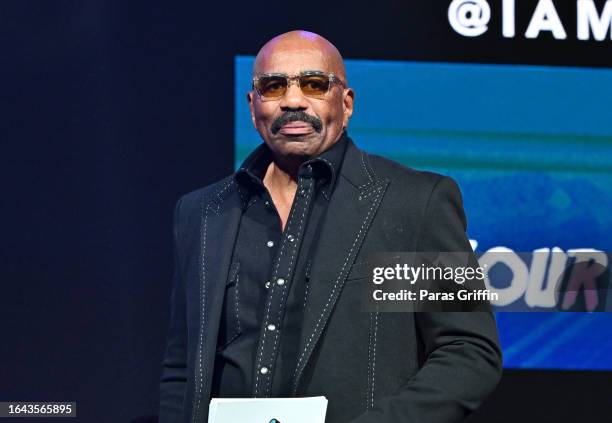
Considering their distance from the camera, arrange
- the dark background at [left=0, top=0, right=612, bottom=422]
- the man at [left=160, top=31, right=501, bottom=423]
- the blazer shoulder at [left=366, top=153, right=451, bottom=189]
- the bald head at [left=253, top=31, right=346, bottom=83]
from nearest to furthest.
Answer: the man at [left=160, top=31, right=501, bottom=423] → the blazer shoulder at [left=366, top=153, right=451, bottom=189] → the bald head at [left=253, top=31, right=346, bottom=83] → the dark background at [left=0, top=0, right=612, bottom=422]

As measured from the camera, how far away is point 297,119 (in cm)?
226

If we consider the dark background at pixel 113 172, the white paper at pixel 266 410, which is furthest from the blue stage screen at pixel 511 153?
the white paper at pixel 266 410

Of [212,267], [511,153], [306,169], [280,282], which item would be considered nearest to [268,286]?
[280,282]

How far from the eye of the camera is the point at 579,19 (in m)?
3.10

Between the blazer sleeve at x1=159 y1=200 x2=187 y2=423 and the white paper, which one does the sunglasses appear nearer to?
the blazer sleeve at x1=159 y1=200 x2=187 y2=423

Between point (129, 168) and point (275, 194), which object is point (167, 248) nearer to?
point (129, 168)

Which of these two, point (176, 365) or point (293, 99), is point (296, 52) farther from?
point (176, 365)

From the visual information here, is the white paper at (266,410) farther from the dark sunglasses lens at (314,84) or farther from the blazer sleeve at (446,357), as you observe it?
the dark sunglasses lens at (314,84)

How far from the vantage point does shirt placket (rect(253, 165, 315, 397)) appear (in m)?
2.11

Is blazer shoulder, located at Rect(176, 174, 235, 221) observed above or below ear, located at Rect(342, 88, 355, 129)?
below

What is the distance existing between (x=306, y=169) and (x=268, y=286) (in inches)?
10.8

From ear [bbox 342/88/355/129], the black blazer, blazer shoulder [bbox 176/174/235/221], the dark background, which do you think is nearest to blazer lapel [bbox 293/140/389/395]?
the black blazer

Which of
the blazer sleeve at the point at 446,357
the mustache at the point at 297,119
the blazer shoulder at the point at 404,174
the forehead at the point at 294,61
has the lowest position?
the blazer sleeve at the point at 446,357

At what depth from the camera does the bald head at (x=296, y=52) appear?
2318mm
